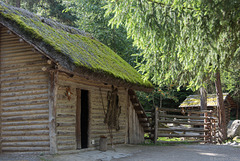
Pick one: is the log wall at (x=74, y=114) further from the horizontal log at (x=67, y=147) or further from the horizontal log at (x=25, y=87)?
the horizontal log at (x=25, y=87)

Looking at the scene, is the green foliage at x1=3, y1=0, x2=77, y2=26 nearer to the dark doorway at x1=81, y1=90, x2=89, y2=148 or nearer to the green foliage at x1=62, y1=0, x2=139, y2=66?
the green foliage at x1=62, y1=0, x2=139, y2=66

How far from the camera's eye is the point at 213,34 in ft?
20.7

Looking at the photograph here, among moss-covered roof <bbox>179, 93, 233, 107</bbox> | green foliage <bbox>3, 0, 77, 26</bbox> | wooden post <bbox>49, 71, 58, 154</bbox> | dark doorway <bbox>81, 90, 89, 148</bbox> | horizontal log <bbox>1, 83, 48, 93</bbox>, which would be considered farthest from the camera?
green foliage <bbox>3, 0, 77, 26</bbox>

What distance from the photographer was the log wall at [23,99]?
7.90 metres

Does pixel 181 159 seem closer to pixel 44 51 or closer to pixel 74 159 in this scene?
pixel 74 159

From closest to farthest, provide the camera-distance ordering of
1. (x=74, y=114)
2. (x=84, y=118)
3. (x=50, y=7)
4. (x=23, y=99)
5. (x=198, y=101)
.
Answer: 1. (x=23, y=99)
2. (x=74, y=114)
3. (x=84, y=118)
4. (x=198, y=101)
5. (x=50, y=7)

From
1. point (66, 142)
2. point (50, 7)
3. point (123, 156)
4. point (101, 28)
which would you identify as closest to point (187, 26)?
point (123, 156)

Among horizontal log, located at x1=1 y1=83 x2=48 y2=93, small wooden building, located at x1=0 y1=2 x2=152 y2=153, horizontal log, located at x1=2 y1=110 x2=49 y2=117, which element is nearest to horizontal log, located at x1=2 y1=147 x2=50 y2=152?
small wooden building, located at x1=0 y1=2 x2=152 y2=153

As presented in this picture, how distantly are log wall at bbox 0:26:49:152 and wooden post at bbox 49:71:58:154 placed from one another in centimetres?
17

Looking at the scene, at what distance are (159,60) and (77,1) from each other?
11242mm

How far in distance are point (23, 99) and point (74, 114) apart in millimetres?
1568

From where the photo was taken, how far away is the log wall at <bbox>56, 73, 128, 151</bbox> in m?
8.02

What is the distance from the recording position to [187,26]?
6562mm

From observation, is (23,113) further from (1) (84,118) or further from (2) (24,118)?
(1) (84,118)
